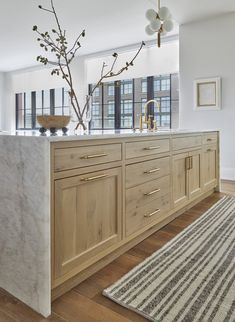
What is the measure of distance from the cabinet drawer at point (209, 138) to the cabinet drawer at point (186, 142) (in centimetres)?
14

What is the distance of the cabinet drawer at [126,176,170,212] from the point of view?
6.06ft

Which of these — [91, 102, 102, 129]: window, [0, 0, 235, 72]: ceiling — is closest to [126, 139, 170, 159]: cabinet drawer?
[0, 0, 235, 72]: ceiling

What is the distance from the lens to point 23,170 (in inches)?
51.8

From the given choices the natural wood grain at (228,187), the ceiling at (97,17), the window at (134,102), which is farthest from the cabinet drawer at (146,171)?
the window at (134,102)

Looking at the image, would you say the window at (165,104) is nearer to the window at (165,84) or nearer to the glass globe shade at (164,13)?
the window at (165,84)

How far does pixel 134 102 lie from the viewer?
6.35 meters

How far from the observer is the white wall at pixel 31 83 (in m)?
7.12

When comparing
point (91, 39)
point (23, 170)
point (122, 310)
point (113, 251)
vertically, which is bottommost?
point (122, 310)

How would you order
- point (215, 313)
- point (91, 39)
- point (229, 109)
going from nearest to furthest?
point (215, 313)
point (229, 109)
point (91, 39)

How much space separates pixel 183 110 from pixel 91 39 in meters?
2.46

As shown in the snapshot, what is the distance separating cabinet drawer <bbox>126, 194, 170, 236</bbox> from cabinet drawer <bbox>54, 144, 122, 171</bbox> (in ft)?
1.41


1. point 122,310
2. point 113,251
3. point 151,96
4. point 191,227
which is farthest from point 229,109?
point 122,310

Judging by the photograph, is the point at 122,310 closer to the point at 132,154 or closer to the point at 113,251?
the point at 113,251

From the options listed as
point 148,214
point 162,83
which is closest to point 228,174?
point 162,83
